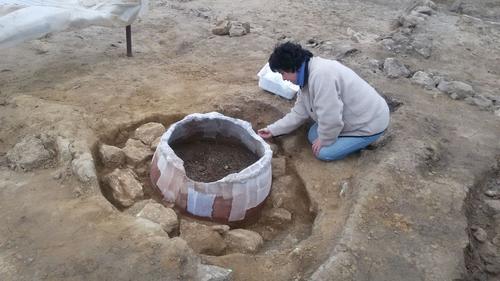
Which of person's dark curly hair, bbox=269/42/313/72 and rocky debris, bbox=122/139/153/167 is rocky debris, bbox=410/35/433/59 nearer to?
person's dark curly hair, bbox=269/42/313/72

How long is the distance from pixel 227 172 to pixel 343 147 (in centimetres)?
96

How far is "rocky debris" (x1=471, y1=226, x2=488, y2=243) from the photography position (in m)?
3.36

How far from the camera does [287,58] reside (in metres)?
3.53

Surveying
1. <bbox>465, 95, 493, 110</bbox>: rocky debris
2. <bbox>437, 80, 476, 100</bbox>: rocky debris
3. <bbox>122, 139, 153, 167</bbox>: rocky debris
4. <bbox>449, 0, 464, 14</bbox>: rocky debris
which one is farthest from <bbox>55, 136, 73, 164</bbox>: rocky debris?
<bbox>449, 0, 464, 14</bbox>: rocky debris

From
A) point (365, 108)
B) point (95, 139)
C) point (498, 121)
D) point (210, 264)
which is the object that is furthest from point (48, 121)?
point (498, 121)

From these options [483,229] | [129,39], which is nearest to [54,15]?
[129,39]

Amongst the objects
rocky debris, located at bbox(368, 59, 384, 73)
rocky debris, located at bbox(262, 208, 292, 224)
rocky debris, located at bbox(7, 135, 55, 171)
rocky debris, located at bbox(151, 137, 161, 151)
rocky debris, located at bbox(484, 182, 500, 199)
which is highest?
rocky debris, located at bbox(368, 59, 384, 73)

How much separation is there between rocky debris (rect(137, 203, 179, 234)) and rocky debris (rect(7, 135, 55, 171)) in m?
0.91

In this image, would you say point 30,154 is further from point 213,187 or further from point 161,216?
point 213,187

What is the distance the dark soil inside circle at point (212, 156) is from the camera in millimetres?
4035

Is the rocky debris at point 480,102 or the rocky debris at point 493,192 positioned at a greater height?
the rocky debris at point 480,102

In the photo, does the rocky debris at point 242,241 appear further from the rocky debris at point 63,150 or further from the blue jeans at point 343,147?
the rocky debris at point 63,150

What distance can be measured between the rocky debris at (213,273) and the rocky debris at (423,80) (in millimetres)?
3119

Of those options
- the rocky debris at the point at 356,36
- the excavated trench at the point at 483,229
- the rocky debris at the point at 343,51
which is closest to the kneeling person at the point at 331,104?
the excavated trench at the point at 483,229
